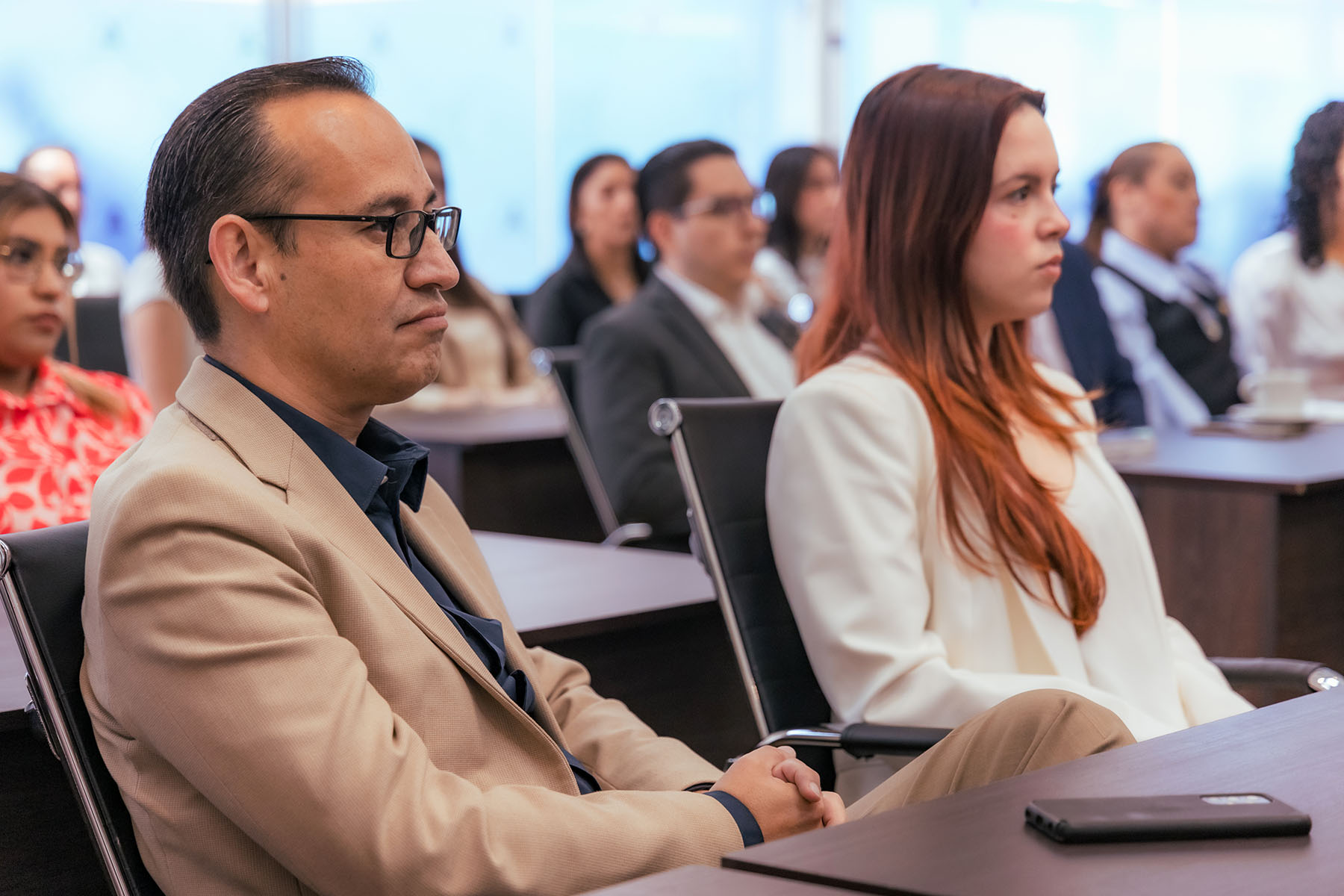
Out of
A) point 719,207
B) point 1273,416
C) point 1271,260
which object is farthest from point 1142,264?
point 719,207

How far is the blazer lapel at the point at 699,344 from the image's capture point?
361 centimetres

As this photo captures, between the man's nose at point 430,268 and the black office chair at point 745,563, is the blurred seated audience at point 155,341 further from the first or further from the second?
the man's nose at point 430,268

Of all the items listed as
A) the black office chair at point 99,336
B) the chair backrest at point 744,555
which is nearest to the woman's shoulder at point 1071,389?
the chair backrest at point 744,555

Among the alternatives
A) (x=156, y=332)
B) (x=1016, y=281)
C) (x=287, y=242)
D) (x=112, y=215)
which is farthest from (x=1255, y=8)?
(x=287, y=242)

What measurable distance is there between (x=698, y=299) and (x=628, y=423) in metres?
0.45

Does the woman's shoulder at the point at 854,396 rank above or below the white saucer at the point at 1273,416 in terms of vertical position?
above

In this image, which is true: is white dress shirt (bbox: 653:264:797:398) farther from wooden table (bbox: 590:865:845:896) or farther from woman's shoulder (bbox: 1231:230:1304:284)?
wooden table (bbox: 590:865:845:896)

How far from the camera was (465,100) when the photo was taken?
696 centimetres

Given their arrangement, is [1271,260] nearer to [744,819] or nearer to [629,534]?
[629,534]

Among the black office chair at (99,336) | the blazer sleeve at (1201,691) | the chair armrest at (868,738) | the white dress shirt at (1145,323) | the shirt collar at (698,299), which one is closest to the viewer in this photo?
the chair armrest at (868,738)

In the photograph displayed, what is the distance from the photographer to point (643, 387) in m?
3.55

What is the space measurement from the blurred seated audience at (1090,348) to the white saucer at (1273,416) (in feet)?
0.96

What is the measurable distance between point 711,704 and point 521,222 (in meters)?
5.39

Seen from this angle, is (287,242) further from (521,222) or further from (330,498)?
(521,222)
